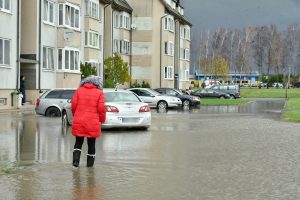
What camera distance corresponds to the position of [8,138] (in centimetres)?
1680

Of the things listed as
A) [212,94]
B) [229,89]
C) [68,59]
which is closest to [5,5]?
[68,59]

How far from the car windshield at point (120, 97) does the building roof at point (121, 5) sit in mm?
34848

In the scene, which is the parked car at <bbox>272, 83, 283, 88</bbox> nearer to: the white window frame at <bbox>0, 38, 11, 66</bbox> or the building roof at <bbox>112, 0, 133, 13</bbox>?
the building roof at <bbox>112, 0, 133, 13</bbox>

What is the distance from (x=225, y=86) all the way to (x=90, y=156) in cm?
5903

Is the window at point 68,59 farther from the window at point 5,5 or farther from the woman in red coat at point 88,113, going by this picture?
the woman in red coat at point 88,113

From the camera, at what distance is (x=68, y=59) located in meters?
40.2

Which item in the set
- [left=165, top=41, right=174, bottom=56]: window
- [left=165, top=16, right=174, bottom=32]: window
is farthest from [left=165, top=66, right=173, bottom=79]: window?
[left=165, top=16, right=174, bottom=32]: window

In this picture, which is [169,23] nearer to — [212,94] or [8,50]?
[212,94]

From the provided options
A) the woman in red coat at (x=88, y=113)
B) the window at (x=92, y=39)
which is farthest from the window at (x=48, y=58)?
the woman in red coat at (x=88, y=113)

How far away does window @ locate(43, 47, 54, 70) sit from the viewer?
3844 centimetres

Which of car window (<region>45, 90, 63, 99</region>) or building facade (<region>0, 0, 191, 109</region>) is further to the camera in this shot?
building facade (<region>0, 0, 191, 109</region>)

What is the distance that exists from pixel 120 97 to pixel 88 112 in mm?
9576

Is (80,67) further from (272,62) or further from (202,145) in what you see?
(272,62)

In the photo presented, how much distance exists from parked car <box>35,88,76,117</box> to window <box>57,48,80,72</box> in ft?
38.2
